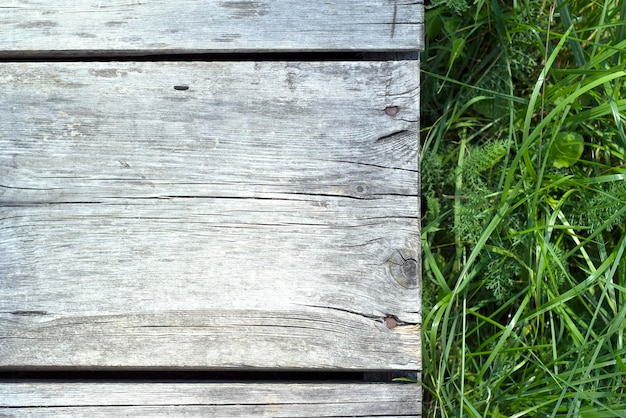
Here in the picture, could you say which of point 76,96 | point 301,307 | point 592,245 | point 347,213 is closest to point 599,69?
point 592,245

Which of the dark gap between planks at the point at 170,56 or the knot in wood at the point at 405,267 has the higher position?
the dark gap between planks at the point at 170,56

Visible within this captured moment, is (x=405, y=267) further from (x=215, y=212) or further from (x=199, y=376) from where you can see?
(x=199, y=376)

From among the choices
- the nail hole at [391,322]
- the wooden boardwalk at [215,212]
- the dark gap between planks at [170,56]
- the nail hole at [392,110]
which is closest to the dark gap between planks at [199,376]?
the wooden boardwalk at [215,212]

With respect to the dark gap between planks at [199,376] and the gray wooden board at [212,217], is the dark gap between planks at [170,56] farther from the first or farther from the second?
the dark gap between planks at [199,376]

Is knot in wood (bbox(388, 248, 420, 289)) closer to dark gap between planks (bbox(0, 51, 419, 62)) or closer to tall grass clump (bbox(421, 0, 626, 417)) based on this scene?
tall grass clump (bbox(421, 0, 626, 417))

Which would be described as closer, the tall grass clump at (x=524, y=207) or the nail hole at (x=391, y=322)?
the nail hole at (x=391, y=322)

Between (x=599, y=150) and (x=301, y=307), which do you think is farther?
(x=599, y=150)

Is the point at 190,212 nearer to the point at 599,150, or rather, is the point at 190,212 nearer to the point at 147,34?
the point at 147,34
